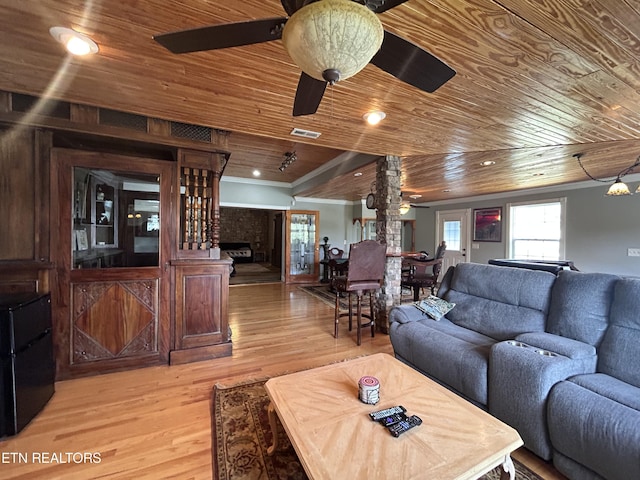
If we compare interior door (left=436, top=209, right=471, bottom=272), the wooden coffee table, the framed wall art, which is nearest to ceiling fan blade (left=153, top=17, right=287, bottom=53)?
the wooden coffee table

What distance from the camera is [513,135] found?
3.04m

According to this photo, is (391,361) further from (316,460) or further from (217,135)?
(217,135)

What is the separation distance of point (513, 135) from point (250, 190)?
5383mm

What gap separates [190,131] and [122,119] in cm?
59

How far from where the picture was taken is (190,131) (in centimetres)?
289

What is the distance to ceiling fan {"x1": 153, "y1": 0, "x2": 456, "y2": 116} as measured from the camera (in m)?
0.86

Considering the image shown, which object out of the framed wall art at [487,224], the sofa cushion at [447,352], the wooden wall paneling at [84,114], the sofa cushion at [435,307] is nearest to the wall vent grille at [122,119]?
the wooden wall paneling at [84,114]

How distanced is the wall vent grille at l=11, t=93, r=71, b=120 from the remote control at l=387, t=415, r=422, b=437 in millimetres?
3441

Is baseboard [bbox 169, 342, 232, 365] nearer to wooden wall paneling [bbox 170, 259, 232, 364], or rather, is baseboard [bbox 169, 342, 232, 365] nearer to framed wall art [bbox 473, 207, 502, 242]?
wooden wall paneling [bbox 170, 259, 232, 364]

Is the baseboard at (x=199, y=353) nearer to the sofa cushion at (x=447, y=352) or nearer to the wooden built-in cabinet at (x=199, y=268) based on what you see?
the wooden built-in cabinet at (x=199, y=268)

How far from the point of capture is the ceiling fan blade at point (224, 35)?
1.11 metres

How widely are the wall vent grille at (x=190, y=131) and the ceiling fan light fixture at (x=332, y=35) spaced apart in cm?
234

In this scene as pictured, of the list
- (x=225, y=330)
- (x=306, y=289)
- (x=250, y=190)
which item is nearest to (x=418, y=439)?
(x=225, y=330)

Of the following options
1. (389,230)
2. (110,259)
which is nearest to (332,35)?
(110,259)
